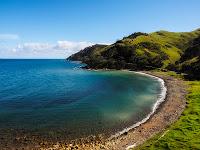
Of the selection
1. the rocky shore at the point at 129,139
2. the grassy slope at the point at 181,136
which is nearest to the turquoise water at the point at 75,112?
the rocky shore at the point at 129,139

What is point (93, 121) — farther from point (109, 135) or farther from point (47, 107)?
point (47, 107)

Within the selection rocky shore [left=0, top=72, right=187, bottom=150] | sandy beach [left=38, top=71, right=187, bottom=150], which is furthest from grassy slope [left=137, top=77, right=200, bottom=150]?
rocky shore [left=0, top=72, right=187, bottom=150]

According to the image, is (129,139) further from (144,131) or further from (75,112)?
(75,112)

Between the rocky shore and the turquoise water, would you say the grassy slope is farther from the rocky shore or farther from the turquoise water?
the turquoise water

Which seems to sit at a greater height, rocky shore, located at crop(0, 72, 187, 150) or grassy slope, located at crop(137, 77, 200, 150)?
grassy slope, located at crop(137, 77, 200, 150)

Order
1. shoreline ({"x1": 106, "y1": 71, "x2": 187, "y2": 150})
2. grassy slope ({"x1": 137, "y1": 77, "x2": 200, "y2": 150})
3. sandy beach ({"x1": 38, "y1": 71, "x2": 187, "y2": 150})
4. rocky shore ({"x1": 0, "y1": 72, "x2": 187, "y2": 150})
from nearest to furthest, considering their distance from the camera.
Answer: grassy slope ({"x1": 137, "y1": 77, "x2": 200, "y2": 150})
rocky shore ({"x1": 0, "y1": 72, "x2": 187, "y2": 150})
sandy beach ({"x1": 38, "y1": 71, "x2": 187, "y2": 150})
shoreline ({"x1": 106, "y1": 71, "x2": 187, "y2": 150})

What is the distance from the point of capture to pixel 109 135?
193ft

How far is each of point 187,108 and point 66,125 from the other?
32951 mm

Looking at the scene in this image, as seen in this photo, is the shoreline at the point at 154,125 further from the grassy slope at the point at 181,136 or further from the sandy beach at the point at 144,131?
the grassy slope at the point at 181,136

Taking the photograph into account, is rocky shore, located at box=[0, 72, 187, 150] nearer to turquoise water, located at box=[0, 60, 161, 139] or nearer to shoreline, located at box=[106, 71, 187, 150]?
shoreline, located at box=[106, 71, 187, 150]

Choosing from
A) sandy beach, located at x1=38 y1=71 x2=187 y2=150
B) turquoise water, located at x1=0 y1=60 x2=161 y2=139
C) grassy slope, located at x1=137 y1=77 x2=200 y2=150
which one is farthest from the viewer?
turquoise water, located at x1=0 y1=60 x2=161 y2=139

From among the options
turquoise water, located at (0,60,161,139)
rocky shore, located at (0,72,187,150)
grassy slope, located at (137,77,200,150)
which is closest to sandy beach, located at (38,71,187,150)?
rocky shore, located at (0,72,187,150)

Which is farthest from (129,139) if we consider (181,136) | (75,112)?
(75,112)

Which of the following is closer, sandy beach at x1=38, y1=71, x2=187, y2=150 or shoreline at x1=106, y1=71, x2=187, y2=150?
sandy beach at x1=38, y1=71, x2=187, y2=150
